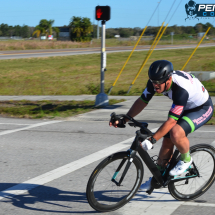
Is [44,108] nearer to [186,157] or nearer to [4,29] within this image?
[186,157]

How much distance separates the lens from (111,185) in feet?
13.4

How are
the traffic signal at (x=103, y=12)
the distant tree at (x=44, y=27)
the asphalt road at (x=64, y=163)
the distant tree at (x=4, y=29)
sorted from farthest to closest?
the distant tree at (x=4, y=29)
the distant tree at (x=44, y=27)
the traffic signal at (x=103, y=12)
the asphalt road at (x=64, y=163)

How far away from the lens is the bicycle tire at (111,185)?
3.82m

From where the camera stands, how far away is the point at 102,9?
1141 centimetres

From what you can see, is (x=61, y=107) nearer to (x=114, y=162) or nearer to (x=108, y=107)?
(x=108, y=107)

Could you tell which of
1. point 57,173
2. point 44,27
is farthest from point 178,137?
point 44,27

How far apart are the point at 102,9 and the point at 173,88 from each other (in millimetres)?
8228

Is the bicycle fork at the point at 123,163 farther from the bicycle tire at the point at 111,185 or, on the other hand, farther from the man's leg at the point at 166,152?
the man's leg at the point at 166,152

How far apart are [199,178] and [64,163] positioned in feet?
8.33

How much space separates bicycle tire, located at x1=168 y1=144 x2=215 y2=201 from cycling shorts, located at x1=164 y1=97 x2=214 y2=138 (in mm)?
397

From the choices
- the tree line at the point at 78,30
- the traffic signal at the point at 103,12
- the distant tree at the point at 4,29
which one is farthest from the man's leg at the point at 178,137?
the distant tree at the point at 4,29

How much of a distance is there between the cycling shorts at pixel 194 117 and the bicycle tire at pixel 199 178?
0.40 m

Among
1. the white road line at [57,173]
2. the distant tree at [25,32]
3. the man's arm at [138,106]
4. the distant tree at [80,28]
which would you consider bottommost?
the white road line at [57,173]

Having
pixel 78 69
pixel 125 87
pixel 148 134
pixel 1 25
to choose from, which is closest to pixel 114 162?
pixel 148 134
